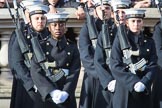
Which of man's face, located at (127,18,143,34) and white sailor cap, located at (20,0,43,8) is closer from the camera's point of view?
man's face, located at (127,18,143,34)

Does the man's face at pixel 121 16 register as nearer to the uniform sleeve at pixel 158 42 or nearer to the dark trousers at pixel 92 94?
the uniform sleeve at pixel 158 42

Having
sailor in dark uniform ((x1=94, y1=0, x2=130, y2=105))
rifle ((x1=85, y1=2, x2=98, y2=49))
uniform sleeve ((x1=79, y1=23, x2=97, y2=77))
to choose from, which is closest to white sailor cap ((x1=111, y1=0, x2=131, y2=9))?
sailor in dark uniform ((x1=94, y1=0, x2=130, y2=105))

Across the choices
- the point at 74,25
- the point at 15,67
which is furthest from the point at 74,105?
the point at 74,25

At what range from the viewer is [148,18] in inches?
356

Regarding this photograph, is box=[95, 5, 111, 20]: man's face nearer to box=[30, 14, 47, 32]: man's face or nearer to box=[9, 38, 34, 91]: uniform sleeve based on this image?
box=[30, 14, 47, 32]: man's face

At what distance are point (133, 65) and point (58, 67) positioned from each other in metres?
0.81

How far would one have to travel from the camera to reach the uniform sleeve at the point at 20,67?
775 centimetres

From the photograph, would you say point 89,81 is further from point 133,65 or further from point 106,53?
point 133,65

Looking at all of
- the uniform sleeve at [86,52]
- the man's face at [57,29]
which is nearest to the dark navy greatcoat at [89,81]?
the uniform sleeve at [86,52]

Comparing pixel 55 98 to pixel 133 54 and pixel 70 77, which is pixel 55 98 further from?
pixel 133 54

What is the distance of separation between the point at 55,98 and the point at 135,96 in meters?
0.92

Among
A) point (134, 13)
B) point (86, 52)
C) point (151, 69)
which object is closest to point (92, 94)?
point (86, 52)

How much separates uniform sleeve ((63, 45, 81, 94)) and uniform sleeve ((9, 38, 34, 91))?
1.48 ft

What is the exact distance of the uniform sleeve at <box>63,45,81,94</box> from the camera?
747 centimetres
